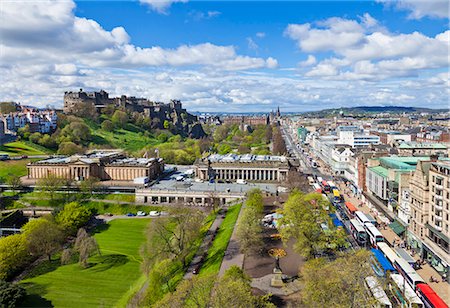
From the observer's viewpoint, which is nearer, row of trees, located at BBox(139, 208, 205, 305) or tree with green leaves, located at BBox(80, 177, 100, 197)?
row of trees, located at BBox(139, 208, 205, 305)

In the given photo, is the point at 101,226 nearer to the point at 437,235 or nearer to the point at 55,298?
the point at 55,298

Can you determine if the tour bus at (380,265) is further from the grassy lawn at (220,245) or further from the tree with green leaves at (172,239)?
the tree with green leaves at (172,239)

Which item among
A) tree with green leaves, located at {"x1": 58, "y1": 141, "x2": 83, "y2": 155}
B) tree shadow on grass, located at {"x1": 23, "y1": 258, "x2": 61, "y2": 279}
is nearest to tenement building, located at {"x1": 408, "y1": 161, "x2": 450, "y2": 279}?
tree shadow on grass, located at {"x1": 23, "y1": 258, "x2": 61, "y2": 279}

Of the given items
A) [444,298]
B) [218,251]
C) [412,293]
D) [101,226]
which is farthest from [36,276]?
[444,298]

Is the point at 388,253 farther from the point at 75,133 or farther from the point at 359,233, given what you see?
the point at 75,133

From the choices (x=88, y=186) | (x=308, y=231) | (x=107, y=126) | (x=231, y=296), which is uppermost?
(x=107, y=126)

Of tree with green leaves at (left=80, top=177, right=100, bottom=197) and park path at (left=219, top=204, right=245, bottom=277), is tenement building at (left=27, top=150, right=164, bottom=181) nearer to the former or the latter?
tree with green leaves at (left=80, top=177, right=100, bottom=197)

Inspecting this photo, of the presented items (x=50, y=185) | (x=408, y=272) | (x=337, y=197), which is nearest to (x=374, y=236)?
(x=408, y=272)
